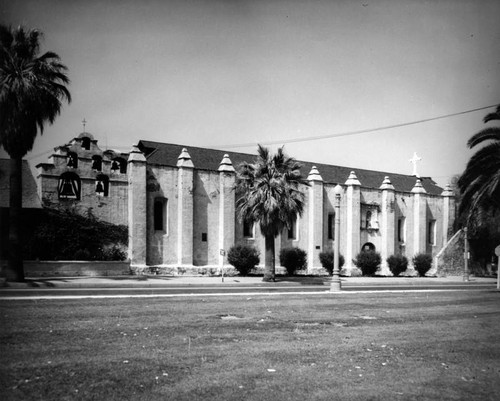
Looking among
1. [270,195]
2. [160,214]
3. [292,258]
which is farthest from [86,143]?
[292,258]

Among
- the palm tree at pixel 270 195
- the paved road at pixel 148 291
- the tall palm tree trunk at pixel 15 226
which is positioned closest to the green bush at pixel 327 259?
the palm tree at pixel 270 195

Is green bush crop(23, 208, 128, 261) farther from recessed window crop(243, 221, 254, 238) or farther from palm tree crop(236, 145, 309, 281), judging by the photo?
recessed window crop(243, 221, 254, 238)

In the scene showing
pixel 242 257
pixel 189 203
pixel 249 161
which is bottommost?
pixel 242 257

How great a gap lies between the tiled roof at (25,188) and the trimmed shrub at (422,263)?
1363 inches

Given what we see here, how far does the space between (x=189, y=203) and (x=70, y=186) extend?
8.97 metres

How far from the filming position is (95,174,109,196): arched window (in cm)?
3453

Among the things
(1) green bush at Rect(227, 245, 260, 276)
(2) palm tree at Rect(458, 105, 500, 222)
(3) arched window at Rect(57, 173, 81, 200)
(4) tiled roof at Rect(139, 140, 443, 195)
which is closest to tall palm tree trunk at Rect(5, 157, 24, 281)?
(3) arched window at Rect(57, 173, 81, 200)

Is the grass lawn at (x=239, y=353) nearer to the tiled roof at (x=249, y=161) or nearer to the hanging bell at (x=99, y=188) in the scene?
the hanging bell at (x=99, y=188)

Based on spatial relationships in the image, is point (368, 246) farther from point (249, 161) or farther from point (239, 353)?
point (239, 353)

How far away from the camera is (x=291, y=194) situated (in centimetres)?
3055

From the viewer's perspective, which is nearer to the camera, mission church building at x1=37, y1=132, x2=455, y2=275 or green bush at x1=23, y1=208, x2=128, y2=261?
green bush at x1=23, y1=208, x2=128, y2=261

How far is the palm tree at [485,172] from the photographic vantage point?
1016 inches

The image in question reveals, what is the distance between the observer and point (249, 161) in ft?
145

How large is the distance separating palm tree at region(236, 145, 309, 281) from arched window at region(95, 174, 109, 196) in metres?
10.5
